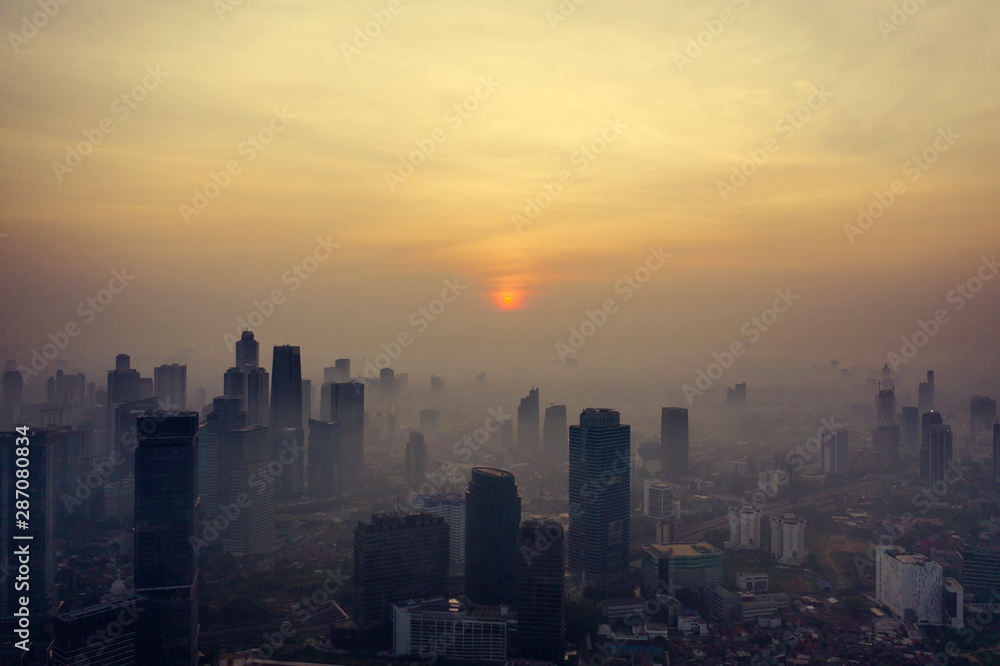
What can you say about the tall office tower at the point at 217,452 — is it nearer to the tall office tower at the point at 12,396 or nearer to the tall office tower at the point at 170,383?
the tall office tower at the point at 12,396

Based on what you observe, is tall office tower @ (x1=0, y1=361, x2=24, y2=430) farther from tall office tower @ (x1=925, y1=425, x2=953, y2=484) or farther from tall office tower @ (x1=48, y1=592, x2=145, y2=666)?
tall office tower @ (x1=925, y1=425, x2=953, y2=484)

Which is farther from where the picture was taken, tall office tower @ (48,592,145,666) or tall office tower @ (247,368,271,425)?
tall office tower @ (247,368,271,425)

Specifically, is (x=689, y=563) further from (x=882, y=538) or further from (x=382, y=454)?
(x=382, y=454)

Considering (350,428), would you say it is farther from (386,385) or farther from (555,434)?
(386,385)

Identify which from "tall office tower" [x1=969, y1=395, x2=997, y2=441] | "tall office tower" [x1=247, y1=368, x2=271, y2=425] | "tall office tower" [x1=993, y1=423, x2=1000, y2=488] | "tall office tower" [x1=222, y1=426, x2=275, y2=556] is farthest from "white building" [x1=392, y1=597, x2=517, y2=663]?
"tall office tower" [x1=969, y1=395, x2=997, y2=441]

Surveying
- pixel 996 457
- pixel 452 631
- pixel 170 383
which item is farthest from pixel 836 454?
pixel 170 383

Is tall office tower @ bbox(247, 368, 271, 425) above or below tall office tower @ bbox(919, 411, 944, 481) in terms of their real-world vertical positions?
above

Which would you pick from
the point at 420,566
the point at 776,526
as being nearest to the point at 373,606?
the point at 420,566
